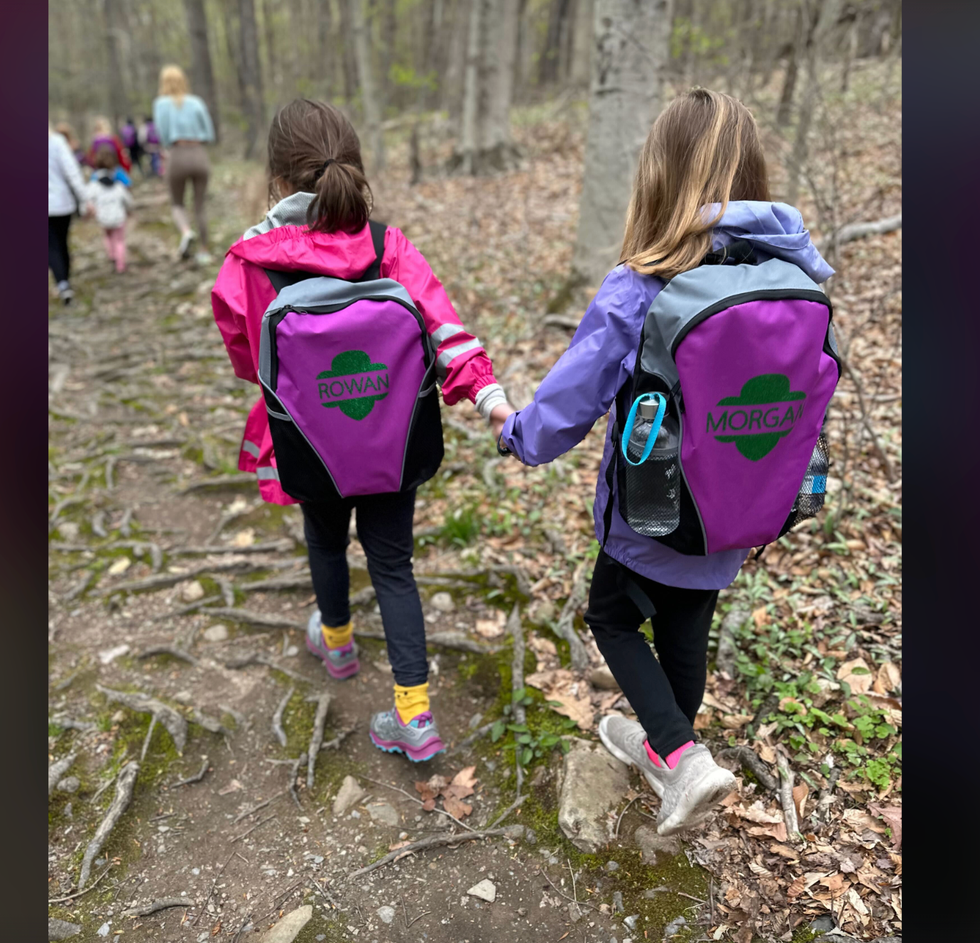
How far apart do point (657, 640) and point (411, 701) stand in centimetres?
99

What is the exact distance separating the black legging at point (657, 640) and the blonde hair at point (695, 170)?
3.04 feet

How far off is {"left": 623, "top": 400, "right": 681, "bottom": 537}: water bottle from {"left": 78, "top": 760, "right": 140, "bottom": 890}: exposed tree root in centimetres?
217

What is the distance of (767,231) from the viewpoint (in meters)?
1.87

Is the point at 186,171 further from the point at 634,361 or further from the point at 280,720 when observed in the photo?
the point at 634,361

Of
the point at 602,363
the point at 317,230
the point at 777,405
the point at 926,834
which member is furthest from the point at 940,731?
the point at 317,230

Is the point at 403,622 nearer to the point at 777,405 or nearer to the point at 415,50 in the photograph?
the point at 777,405

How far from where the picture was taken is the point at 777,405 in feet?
5.94

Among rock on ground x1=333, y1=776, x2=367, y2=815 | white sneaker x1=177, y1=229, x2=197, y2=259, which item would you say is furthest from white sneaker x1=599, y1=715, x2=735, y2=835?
white sneaker x1=177, y1=229, x2=197, y2=259

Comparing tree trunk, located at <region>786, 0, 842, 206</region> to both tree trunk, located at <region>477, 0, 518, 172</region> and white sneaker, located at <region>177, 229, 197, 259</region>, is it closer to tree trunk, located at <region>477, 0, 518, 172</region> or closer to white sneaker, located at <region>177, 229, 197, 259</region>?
tree trunk, located at <region>477, 0, 518, 172</region>

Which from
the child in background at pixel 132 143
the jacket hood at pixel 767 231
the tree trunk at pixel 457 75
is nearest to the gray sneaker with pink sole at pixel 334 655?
the jacket hood at pixel 767 231

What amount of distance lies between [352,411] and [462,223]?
8409mm

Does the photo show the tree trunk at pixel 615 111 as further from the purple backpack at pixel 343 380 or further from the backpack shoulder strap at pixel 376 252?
the purple backpack at pixel 343 380

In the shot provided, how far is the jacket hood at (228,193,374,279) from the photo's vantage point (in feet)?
Result: 7.50

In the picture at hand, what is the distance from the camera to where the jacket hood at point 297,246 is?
2.29m
